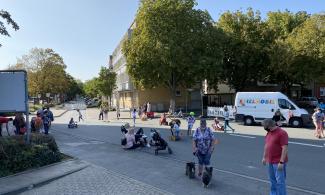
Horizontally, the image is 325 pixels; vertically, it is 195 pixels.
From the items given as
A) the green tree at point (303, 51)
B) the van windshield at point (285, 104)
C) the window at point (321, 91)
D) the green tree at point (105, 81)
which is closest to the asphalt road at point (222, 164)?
the van windshield at point (285, 104)

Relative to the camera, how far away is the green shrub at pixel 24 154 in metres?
11.3

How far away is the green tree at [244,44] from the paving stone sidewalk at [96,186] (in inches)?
1334

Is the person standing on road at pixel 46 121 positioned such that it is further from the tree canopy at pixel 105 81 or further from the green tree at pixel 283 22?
the tree canopy at pixel 105 81

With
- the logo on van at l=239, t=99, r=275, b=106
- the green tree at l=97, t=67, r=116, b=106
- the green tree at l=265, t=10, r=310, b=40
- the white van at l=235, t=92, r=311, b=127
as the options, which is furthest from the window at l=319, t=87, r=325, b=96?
the logo on van at l=239, t=99, r=275, b=106

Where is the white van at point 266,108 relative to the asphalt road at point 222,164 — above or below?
above

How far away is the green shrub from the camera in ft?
37.2

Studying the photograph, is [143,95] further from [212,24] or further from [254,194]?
[254,194]

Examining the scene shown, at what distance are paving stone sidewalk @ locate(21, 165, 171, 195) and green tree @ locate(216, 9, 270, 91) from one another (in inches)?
1334

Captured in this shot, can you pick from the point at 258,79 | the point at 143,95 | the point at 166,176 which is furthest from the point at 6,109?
the point at 143,95

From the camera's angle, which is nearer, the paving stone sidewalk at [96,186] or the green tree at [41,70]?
the paving stone sidewalk at [96,186]

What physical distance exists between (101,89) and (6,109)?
49.6 meters

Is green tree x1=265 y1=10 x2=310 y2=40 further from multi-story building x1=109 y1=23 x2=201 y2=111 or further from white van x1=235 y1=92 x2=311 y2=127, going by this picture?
white van x1=235 y1=92 x2=311 y2=127

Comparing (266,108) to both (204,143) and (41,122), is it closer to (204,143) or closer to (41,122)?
(41,122)

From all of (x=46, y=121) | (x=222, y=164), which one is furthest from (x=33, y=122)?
(x=222, y=164)
